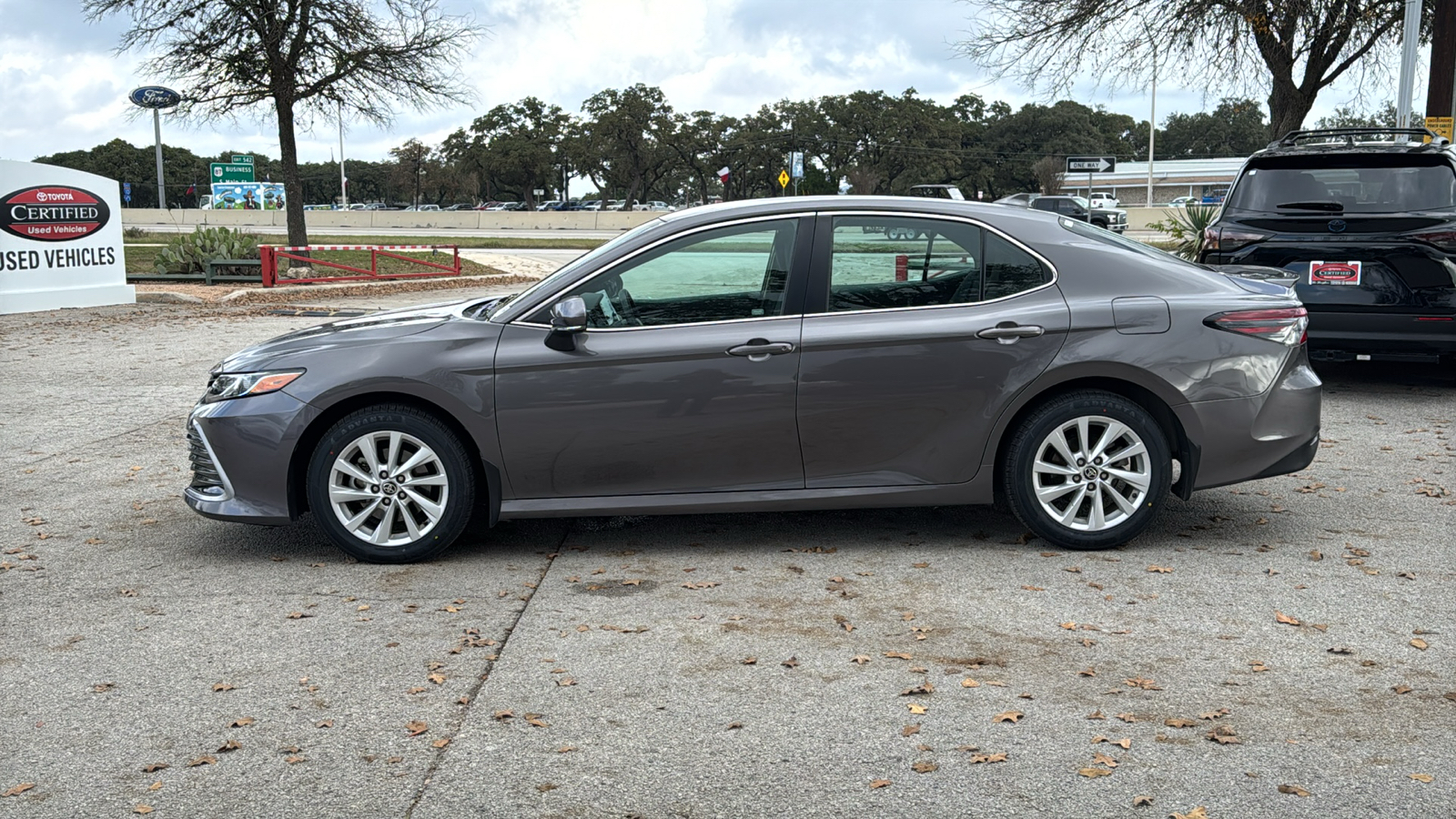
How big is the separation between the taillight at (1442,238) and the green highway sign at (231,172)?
6954 cm

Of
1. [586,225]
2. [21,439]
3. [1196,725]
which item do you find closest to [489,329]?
[1196,725]

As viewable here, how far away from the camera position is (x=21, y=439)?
8.79 m

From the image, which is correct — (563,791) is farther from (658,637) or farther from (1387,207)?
(1387,207)

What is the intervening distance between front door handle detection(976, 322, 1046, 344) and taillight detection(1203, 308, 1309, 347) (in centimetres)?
78

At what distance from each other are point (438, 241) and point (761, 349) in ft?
145

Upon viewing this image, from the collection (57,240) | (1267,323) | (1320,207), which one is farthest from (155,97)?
(1267,323)

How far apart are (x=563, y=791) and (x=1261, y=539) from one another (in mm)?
3882

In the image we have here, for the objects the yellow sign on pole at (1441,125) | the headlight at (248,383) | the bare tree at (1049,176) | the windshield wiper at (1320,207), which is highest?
the bare tree at (1049,176)

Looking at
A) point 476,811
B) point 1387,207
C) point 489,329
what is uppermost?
point 1387,207

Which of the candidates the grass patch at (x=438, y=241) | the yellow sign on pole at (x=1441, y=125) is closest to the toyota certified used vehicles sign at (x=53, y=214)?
the grass patch at (x=438, y=241)

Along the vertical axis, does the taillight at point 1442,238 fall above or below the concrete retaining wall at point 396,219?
below

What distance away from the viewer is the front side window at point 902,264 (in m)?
5.61

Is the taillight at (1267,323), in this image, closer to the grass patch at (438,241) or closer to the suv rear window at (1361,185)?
the suv rear window at (1361,185)

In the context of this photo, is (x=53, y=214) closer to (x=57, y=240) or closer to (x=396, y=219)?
(x=57, y=240)
